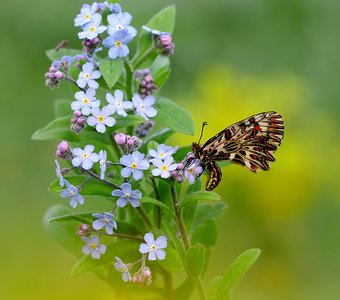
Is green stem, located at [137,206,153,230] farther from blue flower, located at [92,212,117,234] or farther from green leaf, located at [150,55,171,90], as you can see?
green leaf, located at [150,55,171,90]

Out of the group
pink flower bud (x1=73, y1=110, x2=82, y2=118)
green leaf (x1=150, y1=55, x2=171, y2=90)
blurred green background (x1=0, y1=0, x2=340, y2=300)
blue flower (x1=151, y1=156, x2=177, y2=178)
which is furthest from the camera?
blurred green background (x1=0, y1=0, x2=340, y2=300)

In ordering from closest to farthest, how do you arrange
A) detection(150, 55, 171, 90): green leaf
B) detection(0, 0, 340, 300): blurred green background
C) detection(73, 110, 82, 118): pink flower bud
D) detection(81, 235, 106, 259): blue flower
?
detection(73, 110, 82, 118): pink flower bud
detection(81, 235, 106, 259): blue flower
detection(150, 55, 171, 90): green leaf
detection(0, 0, 340, 300): blurred green background

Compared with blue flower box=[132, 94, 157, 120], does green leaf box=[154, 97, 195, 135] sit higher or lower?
lower

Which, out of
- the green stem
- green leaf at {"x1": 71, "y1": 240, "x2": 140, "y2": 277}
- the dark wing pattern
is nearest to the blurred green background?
green leaf at {"x1": 71, "y1": 240, "x2": 140, "y2": 277}

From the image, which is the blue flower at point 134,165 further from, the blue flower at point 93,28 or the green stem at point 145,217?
the blue flower at point 93,28

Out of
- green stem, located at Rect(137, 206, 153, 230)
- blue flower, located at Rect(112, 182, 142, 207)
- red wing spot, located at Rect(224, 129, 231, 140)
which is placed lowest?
green stem, located at Rect(137, 206, 153, 230)

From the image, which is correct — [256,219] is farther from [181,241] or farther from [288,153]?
[181,241]

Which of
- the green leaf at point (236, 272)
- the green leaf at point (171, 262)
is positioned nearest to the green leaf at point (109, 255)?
the green leaf at point (171, 262)
